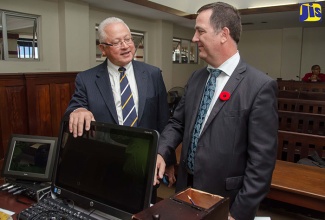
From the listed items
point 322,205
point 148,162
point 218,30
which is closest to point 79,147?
point 148,162

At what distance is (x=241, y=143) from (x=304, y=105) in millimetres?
2765

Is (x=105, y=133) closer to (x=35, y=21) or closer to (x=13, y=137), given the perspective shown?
(x=13, y=137)

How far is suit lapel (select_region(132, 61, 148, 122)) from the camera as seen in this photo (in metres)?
1.47

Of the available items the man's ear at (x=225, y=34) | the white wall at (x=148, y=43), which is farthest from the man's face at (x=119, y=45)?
the white wall at (x=148, y=43)

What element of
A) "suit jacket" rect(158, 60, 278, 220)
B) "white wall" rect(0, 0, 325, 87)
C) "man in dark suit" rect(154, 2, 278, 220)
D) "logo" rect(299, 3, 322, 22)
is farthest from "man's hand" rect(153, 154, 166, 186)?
"logo" rect(299, 3, 322, 22)

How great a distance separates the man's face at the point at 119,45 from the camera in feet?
4.58

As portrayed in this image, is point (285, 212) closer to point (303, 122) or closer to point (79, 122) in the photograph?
point (303, 122)

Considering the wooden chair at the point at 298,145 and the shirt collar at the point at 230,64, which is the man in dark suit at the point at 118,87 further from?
the wooden chair at the point at 298,145

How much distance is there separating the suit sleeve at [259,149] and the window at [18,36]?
4215 mm

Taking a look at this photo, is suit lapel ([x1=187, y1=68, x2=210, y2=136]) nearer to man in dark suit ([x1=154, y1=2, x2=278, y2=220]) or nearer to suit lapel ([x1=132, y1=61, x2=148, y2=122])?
man in dark suit ([x1=154, y1=2, x2=278, y2=220])

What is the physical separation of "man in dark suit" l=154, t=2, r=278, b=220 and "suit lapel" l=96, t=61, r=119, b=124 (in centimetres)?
34

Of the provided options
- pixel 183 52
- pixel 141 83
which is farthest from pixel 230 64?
pixel 183 52

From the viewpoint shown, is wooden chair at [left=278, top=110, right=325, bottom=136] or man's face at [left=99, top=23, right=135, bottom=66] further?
wooden chair at [left=278, top=110, right=325, bottom=136]

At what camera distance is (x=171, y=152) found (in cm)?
128
